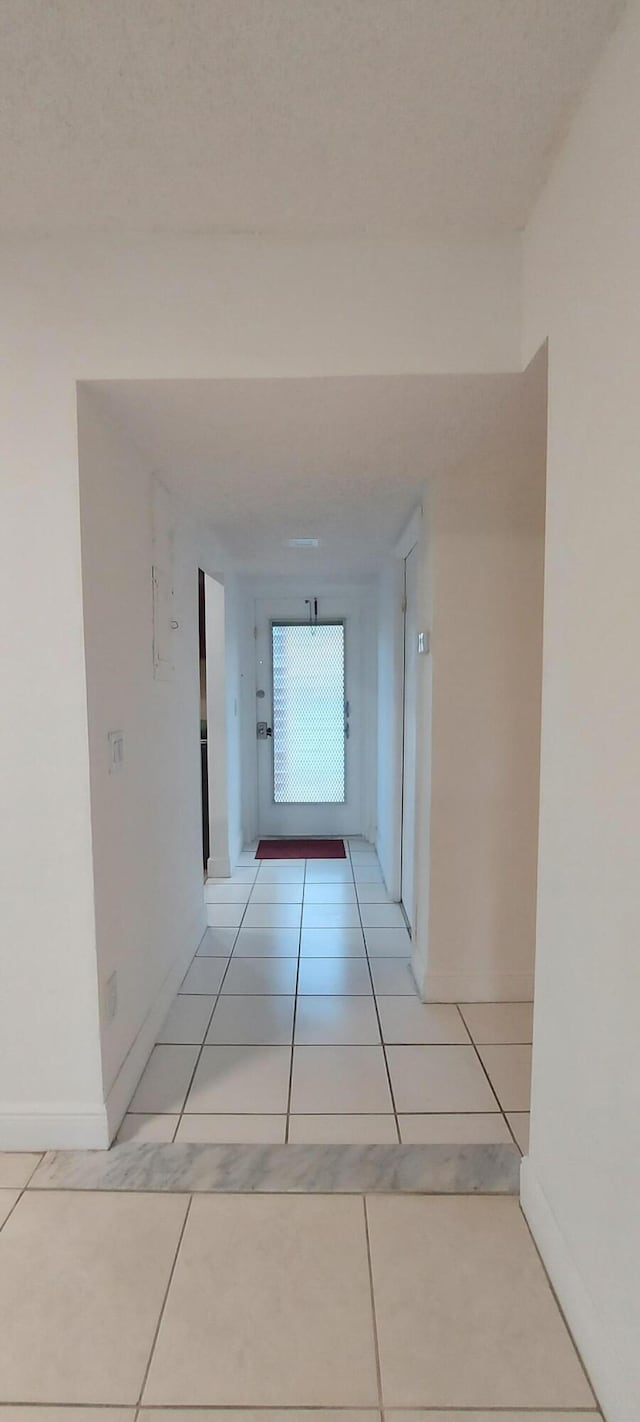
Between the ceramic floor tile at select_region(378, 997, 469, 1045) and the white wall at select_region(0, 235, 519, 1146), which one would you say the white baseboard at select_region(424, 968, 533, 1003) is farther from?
the white wall at select_region(0, 235, 519, 1146)

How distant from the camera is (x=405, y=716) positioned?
3.34 metres

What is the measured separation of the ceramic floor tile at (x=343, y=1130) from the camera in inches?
68.8

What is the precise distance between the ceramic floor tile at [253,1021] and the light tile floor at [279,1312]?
2.15 ft

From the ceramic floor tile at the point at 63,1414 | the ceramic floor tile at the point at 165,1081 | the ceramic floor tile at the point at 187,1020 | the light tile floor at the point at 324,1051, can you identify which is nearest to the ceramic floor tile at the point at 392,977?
the light tile floor at the point at 324,1051

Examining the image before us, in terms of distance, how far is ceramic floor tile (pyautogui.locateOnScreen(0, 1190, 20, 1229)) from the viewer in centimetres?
154

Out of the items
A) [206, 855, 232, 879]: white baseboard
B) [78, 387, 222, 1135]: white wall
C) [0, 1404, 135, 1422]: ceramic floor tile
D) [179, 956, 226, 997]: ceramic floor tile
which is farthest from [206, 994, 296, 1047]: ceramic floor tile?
[206, 855, 232, 879]: white baseboard

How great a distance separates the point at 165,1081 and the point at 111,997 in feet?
1.44

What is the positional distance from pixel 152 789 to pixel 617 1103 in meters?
1.66

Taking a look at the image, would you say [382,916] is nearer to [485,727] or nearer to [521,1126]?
[485,727]

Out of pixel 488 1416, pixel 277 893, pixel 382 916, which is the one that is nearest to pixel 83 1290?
pixel 488 1416

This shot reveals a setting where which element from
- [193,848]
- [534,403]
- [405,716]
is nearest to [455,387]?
[534,403]

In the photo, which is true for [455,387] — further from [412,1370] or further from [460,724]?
[412,1370]

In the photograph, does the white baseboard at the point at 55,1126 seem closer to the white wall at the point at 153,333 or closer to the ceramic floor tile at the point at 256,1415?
the ceramic floor tile at the point at 256,1415

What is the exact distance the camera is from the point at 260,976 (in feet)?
8.89
